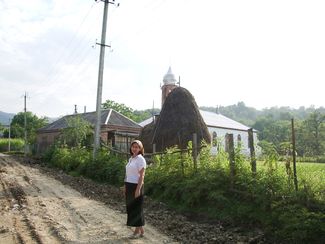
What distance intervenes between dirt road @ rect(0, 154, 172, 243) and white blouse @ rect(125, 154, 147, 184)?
1.14m

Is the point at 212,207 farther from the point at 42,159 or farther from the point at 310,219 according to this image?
the point at 42,159

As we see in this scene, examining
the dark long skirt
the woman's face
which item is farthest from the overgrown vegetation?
the woman's face

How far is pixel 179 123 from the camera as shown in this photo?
22.1 m

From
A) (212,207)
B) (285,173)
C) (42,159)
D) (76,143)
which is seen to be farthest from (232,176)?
(42,159)

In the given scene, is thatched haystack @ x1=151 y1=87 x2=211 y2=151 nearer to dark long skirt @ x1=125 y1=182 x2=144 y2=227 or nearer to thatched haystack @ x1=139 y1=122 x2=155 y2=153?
thatched haystack @ x1=139 y1=122 x2=155 y2=153

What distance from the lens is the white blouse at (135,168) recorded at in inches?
298

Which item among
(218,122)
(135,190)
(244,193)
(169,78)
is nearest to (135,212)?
(135,190)

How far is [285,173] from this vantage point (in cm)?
832

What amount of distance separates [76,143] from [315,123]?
38.6m

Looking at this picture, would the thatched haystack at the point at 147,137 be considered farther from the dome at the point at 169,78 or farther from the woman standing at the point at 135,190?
the dome at the point at 169,78

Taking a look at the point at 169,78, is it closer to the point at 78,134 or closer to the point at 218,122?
the point at 218,122

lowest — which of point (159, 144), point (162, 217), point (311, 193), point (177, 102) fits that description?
point (162, 217)

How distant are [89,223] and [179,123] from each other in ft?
45.3

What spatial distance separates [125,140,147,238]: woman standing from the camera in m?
7.57
